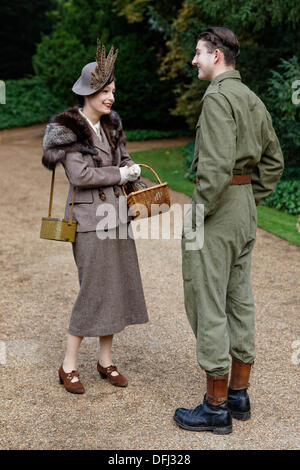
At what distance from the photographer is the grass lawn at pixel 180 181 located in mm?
7973

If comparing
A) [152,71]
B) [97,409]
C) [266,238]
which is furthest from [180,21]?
[97,409]

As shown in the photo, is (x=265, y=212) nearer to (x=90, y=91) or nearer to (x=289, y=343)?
(x=289, y=343)

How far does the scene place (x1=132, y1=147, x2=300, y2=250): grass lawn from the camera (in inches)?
314

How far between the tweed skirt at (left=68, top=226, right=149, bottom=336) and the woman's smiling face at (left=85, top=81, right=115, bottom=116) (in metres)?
0.75

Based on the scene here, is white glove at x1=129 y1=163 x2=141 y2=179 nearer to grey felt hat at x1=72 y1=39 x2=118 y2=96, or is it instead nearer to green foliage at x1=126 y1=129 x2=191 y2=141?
grey felt hat at x1=72 y1=39 x2=118 y2=96

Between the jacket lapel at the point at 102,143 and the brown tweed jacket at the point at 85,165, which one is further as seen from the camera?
the jacket lapel at the point at 102,143

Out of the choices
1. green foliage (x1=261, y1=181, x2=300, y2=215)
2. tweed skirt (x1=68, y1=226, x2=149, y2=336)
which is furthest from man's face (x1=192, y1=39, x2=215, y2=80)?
green foliage (x1=261, y1=181, x2=300, y2=215)

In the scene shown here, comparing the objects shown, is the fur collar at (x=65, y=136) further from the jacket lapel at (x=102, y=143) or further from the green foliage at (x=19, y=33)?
the green foliage at (x=19, y=33)

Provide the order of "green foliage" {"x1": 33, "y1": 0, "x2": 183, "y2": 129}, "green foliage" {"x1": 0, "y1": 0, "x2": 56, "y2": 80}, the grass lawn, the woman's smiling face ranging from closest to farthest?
1. the woman's smiling face
2. the grass lawn
3. "green foliage" {"x1": 33, "y1": 0, "x2": 183, "y2": 129}
4. "green foliage" {"x1": 0, "y1": 0, "x2": 56, "y2": 80}

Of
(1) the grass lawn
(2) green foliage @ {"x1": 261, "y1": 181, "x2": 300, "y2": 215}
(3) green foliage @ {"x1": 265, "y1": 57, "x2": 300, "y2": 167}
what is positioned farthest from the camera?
(3) green foliage @ {"x1": 265, "y1": 57, "x2": 300, "y2": 167}

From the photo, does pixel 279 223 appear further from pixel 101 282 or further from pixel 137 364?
pixel 101 282

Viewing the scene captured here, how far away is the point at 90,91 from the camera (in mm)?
3438

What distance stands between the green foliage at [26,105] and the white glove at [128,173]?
17.8 m

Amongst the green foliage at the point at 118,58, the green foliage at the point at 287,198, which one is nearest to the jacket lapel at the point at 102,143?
the green foliage at the point at 287,198
